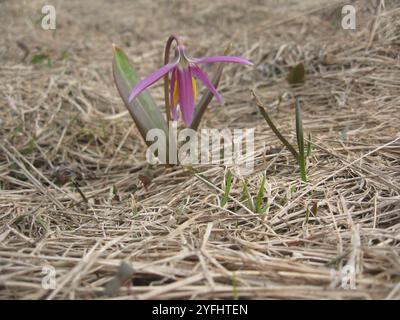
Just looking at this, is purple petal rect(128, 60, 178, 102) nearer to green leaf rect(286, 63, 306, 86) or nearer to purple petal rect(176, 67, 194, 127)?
purple petal rect(176, 67, 194, 127)

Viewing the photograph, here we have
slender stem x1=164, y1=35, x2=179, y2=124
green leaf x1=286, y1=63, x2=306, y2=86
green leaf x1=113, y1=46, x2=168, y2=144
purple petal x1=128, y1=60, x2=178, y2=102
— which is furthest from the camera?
green leaf x1=286, y1=63, x2=306, y2=86

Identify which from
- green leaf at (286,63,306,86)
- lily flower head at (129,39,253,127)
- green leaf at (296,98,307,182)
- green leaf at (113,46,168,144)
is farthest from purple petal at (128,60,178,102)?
green leaf at (286,63,306,86)

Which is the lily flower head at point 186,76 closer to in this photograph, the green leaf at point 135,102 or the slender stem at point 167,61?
the slender stem at point 167,61

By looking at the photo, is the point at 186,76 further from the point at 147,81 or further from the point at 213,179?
the point at 213,179

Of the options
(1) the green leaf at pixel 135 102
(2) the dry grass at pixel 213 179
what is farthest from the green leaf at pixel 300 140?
(1) the green leaf at pixel 135 102

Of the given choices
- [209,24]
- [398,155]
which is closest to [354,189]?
[398,155]
